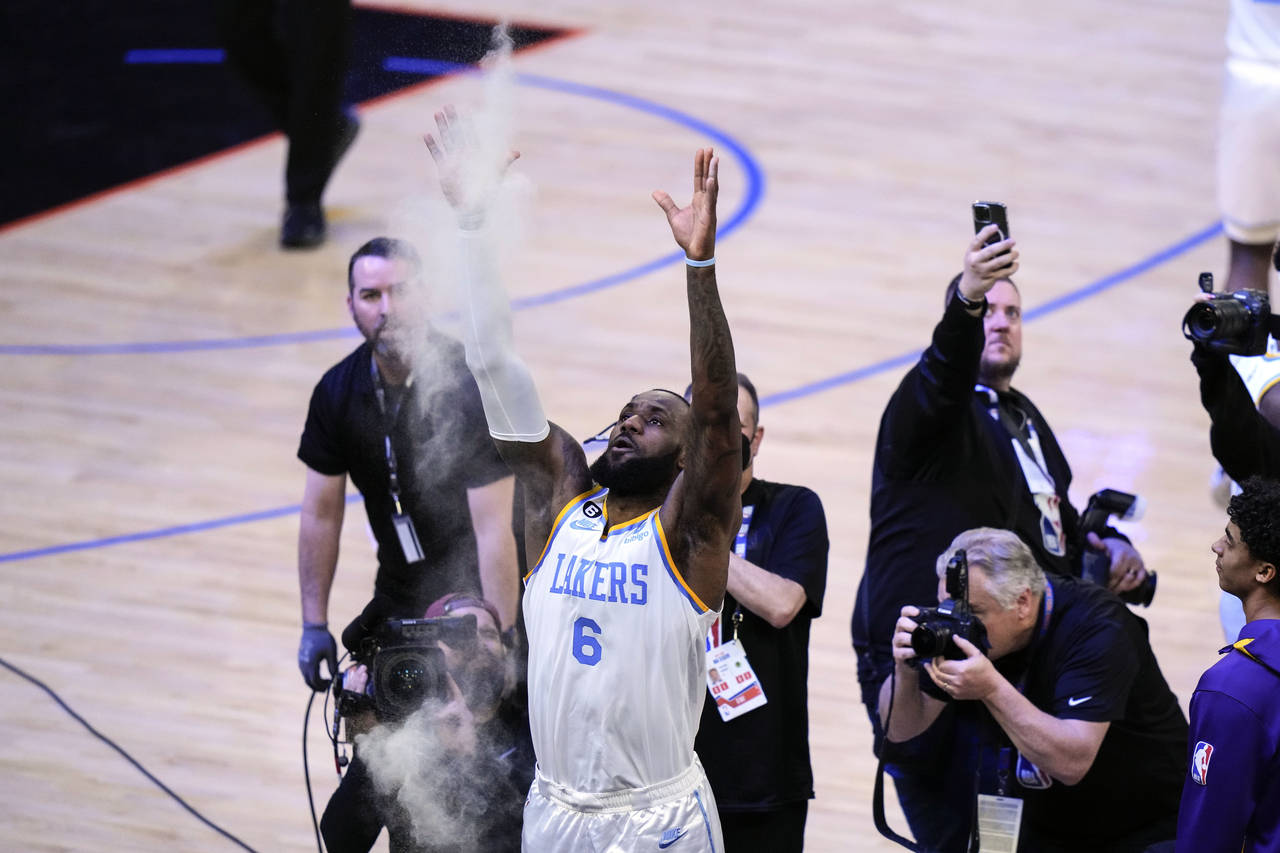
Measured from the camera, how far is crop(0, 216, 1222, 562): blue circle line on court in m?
6.56

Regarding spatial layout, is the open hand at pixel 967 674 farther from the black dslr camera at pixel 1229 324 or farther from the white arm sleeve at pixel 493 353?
the white arm sleeve at pixel 493 353

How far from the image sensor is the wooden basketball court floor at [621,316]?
5605 mm

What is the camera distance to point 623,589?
3.42m

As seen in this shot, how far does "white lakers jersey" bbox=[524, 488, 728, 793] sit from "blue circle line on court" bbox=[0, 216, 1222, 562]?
354 centimetres

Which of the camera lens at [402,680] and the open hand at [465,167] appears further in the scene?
the camera lens at [402,680]

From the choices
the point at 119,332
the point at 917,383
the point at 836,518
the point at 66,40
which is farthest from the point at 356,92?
the point at 917,383

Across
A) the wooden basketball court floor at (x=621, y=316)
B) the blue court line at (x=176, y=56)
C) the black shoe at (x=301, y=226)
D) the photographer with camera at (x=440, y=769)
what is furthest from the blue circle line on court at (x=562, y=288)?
the photographer with camera at (x=440, y=769)

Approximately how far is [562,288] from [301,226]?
1603 millimetres

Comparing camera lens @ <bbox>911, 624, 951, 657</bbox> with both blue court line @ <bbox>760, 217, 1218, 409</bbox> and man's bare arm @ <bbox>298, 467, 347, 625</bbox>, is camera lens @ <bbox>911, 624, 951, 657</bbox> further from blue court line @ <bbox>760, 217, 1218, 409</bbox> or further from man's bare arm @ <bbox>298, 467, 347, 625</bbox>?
blue court line @ <bbox>760, 217, 1218, 409</bbox>

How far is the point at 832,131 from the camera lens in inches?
424

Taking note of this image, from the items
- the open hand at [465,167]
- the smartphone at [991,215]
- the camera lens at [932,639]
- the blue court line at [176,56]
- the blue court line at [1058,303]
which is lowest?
A: the blue court line at [176,56]

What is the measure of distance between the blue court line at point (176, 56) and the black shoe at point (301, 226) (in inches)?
136

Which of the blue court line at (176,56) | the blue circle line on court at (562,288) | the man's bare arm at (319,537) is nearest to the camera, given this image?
the man's bare arm at (319,537)

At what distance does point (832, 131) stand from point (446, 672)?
7356 millimetres
